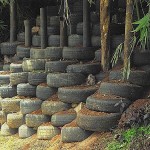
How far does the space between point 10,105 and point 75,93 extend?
8.06 feet

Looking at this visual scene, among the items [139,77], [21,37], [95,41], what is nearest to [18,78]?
[21,37]

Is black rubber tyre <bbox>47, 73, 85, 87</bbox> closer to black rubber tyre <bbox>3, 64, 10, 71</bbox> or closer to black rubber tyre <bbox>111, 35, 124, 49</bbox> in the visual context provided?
black rubber tyre <bbox>111, 35, 124, 49</bbox>

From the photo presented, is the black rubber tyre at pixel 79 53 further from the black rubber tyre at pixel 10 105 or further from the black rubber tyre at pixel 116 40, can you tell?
the black rubber tyre at pixel 10 105

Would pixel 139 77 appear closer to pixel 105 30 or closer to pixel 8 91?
pixel 105 30

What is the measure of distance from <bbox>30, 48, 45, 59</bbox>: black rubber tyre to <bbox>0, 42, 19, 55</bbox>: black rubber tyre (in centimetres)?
146

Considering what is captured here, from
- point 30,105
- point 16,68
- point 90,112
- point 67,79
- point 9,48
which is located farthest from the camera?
point 9,48

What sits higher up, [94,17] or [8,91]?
[94,17]

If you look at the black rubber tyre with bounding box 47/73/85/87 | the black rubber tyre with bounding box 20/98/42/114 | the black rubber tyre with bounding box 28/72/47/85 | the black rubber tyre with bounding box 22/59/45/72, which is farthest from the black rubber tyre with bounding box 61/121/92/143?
the black rubber tyre with bounding box 22/59/45/72

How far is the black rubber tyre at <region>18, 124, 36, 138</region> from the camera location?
1046 centimetres

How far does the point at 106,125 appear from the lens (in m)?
8.09

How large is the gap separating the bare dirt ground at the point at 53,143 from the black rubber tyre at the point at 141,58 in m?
1.59

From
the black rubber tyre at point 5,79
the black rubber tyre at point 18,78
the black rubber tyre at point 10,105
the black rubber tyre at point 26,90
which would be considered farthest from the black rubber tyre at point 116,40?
the black rubber tyre at point 5,79

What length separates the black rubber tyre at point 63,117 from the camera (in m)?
9.30

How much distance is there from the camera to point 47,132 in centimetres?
962
